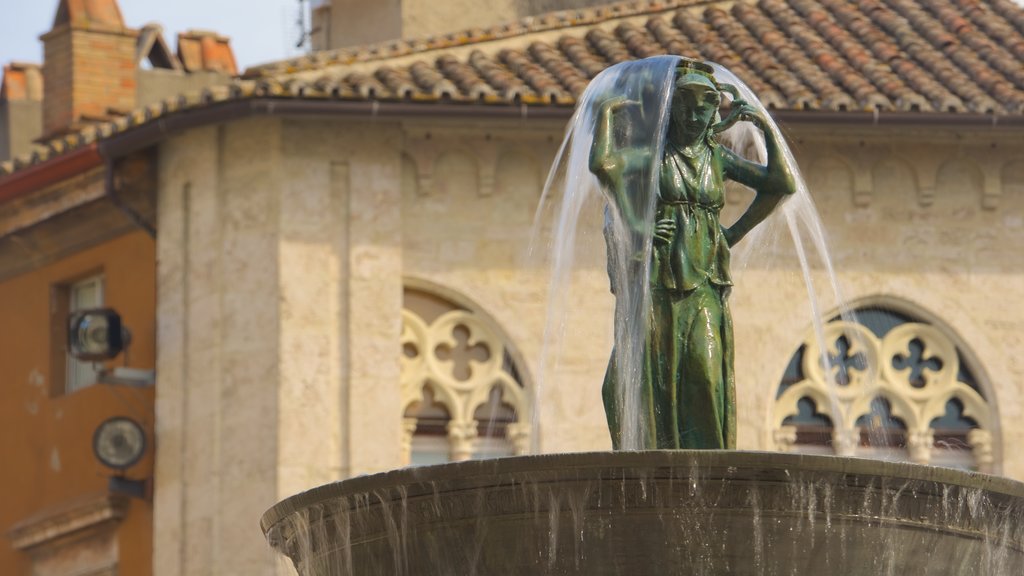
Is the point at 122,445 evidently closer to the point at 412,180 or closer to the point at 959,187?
the point at 412,180

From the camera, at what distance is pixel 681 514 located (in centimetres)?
1082

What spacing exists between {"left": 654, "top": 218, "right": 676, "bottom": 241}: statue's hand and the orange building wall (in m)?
13.6

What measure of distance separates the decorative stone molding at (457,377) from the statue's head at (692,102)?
12.3 m

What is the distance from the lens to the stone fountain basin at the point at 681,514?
35.3 ft

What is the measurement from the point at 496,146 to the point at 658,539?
1397 cm

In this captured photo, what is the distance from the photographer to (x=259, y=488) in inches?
931

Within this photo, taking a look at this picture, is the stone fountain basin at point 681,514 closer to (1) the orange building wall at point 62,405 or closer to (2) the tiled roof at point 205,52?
(1) the orange building wall at point 62,405

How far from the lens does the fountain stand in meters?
10.8

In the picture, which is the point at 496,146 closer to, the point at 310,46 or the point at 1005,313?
the point at 1005,313

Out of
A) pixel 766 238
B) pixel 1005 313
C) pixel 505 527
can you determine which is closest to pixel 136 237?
pixel 766 238

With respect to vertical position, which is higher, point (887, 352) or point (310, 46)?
point (310, 46)

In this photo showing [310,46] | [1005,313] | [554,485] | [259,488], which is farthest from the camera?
[310,46]

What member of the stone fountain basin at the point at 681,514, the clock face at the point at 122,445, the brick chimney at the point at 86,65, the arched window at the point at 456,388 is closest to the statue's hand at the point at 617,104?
the stone fountain basin at the point at 681,514

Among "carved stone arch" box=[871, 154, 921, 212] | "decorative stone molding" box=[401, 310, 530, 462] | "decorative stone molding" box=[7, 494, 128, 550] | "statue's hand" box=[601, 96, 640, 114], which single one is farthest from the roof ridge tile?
"statue's hand" box=[601, 96, 640, 114]
